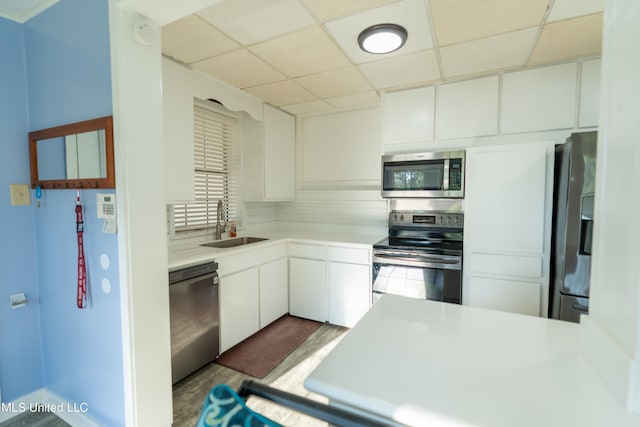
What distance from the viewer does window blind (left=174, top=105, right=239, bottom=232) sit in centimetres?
280

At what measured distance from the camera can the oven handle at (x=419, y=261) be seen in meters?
2.38

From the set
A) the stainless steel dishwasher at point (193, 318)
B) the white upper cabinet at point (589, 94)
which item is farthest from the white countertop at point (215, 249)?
the white upper cabinet at point (589, 94)

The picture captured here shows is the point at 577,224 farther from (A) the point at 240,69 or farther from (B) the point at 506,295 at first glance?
(A) the point at 240,69

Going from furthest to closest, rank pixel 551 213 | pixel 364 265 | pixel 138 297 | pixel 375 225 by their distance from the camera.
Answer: pixel 375 225
pixel 364 265
pixel 551 213
pixel 138 297

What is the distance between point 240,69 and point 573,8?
219cm

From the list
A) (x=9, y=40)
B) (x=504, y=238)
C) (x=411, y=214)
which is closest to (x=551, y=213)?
(x=504, y=238)

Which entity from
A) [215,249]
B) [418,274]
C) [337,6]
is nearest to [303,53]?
[337,6]

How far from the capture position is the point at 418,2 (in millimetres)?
1549

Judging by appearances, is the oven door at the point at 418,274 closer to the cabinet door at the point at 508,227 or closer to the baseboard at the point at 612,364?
the cabinet door at the point at 508,227

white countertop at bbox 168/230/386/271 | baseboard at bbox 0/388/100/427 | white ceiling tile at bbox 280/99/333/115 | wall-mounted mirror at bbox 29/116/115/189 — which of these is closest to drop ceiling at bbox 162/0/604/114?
white ceiling tile at bbox 280/99/333/115

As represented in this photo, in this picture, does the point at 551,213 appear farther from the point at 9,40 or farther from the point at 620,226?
the point at 9,40

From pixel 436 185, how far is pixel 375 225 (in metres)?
0.92

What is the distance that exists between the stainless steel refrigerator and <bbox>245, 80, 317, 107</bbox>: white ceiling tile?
2.18 meters

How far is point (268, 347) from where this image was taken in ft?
8.32
